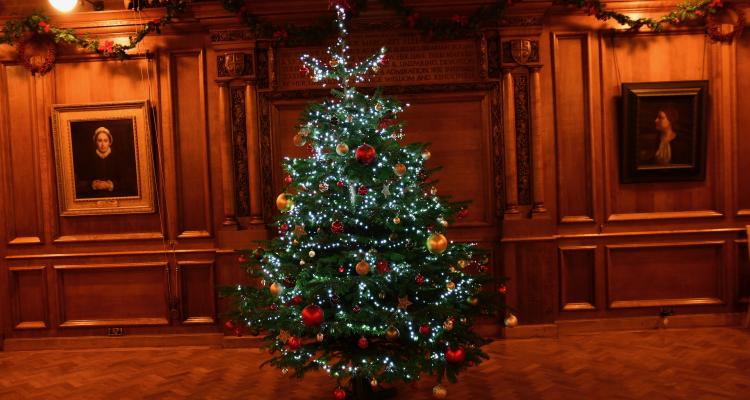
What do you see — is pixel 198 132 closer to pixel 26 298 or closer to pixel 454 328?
pixel 26 298

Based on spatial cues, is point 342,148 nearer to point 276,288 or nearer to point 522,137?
point 276,288

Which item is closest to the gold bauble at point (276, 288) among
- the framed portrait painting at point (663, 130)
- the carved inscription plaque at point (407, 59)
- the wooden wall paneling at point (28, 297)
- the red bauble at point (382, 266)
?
the red bauble at point (382, 266)

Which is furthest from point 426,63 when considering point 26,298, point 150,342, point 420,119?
point 26,298

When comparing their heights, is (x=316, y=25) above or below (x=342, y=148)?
above

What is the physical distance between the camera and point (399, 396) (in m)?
4.36

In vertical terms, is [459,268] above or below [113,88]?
below

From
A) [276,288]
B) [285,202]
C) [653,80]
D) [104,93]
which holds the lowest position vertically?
[276,288]

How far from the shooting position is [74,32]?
18.9 feet

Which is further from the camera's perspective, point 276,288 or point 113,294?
point 113,294

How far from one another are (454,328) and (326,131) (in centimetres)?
156

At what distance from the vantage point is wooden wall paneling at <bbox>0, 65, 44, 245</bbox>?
5949mm

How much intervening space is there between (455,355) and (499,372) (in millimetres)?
1118

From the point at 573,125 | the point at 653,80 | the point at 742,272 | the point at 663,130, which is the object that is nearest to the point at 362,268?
the point at 573,125

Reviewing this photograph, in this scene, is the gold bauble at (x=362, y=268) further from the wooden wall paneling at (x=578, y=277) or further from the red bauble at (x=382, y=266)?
the wooden wall paneling at (x=578, y=277)
